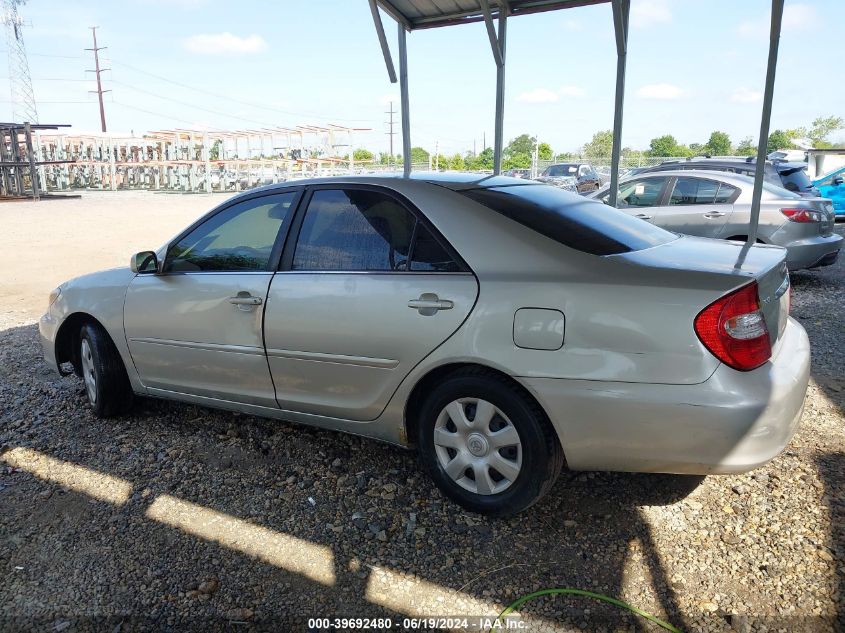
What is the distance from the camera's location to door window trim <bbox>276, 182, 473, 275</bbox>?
3008 mm

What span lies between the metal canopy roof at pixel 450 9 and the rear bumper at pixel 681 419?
4361mm

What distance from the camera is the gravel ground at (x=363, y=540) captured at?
8.04 feet

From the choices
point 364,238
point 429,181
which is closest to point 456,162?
point 429,181

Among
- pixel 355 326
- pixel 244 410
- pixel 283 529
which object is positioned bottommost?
pixel 283 529

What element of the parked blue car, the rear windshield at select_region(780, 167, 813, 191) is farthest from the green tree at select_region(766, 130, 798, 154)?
the rear windshield at select_region(780, 167, 813, 191)

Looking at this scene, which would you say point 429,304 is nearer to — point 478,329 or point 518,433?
point 478,329

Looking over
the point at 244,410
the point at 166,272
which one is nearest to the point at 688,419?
the point at 244,410

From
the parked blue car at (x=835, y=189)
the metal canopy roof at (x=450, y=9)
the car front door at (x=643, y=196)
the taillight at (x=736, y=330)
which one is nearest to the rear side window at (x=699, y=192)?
the car front door at (x=643, y=196)

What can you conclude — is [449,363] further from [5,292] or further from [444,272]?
[5,292]

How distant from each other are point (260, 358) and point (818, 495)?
2.86m

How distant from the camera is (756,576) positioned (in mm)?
2576

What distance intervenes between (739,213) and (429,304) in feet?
20.8

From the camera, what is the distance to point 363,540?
289 centimetres

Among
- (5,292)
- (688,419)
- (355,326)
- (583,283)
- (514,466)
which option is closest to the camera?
(688,419)
